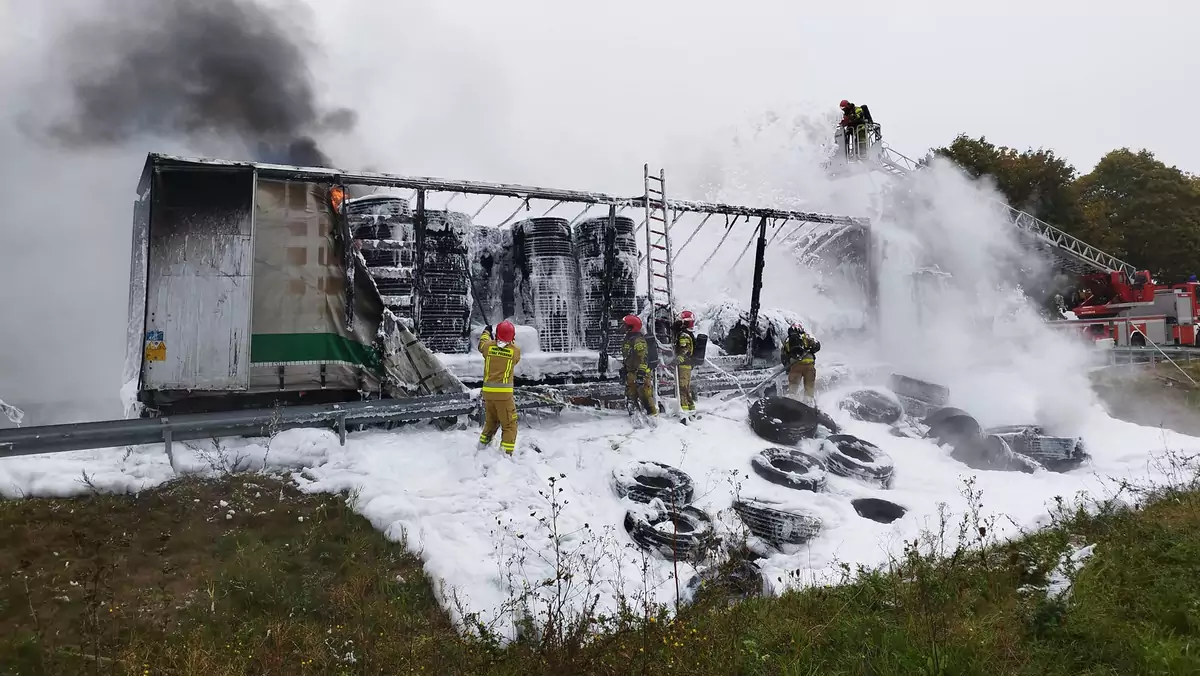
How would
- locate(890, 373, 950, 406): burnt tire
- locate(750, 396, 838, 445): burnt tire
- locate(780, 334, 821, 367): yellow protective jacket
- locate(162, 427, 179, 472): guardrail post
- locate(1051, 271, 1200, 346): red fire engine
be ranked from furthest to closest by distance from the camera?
locate(1051, 271, 1200, 346): red fire engine
locate(890, 373, 950, 406): burnt tire
locate(780, 334, 821, 367): yellow protective jacket
locate(750, 396, 838, 445): burnt tire
locate(162, 427, 179, 472): guardrail post

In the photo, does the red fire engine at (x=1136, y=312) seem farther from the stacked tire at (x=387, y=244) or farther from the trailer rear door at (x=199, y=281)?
the trailer rear door at (x=199, y=281)

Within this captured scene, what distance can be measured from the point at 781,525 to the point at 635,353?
10.9ft

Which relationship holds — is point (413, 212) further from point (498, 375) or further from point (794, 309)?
point (794, 309)

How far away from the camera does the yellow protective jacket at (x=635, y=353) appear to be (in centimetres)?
867

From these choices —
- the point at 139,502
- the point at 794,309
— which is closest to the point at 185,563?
the point at 139,502

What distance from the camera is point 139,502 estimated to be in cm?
496

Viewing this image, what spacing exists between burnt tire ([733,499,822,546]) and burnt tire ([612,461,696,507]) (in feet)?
2.45

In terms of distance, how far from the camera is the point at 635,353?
870 cm

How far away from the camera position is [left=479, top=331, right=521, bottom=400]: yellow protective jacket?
6863mm

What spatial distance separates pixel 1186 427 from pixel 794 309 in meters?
7.25

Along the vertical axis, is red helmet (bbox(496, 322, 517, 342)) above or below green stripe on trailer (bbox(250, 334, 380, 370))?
above

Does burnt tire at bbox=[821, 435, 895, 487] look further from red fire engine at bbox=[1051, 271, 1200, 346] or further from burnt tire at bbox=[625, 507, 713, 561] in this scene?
red fire engine at bbox=[1051, 271, 1200, 346]

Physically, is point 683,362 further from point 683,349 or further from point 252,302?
point 252,302

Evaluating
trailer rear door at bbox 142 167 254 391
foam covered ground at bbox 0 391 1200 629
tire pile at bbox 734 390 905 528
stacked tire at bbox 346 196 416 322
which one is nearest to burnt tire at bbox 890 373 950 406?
tire pile at bbox 734 390 905 528
